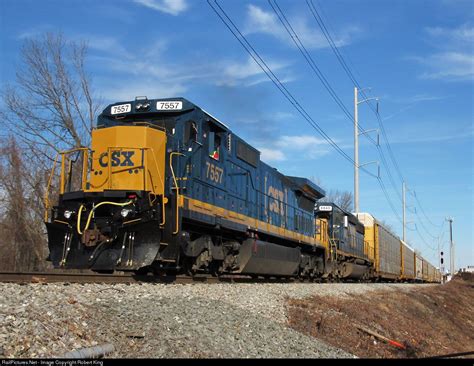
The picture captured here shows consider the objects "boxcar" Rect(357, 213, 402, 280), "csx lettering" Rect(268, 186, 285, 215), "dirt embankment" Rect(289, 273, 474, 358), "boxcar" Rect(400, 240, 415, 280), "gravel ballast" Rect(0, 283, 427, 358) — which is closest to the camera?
"gravel ballast" Rect(0, 283, 427, 358)

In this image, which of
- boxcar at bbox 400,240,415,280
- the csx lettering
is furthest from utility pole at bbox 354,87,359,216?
the csx lettering

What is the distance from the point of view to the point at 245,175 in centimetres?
1360

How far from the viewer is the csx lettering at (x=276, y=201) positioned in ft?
51.3

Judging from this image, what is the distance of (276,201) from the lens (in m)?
16.2

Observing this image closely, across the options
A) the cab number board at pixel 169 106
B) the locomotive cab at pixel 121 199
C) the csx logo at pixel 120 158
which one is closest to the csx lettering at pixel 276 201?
the locomotive cab at pixel 121 199

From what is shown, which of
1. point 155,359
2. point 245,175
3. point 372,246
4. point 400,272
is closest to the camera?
point 155,359

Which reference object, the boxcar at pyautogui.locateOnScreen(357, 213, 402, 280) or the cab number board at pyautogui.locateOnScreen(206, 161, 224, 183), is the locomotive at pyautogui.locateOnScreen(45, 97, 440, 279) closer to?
the cab number board at pyautogui.locateOnScreen(206, 161, 224, 183)

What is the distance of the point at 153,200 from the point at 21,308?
13.8ft

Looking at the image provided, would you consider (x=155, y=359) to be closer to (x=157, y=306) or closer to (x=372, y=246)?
(x=157, y=306)

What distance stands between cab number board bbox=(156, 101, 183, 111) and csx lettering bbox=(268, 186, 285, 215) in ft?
19.1

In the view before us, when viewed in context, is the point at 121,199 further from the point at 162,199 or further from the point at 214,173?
the point at 214,173

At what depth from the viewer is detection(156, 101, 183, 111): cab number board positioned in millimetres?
10648

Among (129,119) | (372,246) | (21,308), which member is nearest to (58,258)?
(129,119)

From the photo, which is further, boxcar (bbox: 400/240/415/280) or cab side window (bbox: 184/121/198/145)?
boxcar (bbox: 400/240/415/280)
